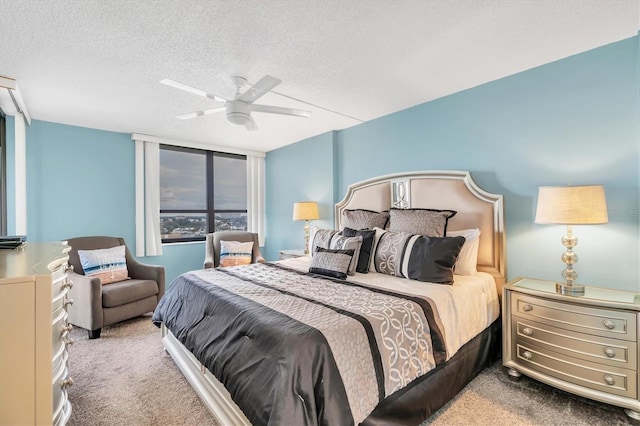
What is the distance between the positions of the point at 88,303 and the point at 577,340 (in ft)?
13.7

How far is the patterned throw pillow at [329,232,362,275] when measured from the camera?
259 cm

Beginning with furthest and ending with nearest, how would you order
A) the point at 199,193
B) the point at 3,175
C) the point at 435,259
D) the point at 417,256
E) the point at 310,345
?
the point at 199,193 < the point at 3,175 < the point at 417,256 < the point at 435,259 < the point at 310,345

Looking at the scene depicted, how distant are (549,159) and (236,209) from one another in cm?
467

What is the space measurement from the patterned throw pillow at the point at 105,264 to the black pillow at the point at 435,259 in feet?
11.0

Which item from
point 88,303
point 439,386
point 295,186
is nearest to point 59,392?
point 88,303

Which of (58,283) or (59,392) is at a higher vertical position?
(58,283)

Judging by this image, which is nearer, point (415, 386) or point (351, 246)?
point (415, 386)

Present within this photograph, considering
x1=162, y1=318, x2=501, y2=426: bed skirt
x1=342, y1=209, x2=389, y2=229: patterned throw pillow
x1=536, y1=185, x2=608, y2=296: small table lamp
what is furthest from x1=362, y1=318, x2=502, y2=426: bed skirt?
x1=342, y1=209, x2=389, y2=229: patterned throw pillow

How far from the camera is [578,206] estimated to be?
76.9 inches

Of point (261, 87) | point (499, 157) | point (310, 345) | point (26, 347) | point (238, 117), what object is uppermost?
point (261, 87)

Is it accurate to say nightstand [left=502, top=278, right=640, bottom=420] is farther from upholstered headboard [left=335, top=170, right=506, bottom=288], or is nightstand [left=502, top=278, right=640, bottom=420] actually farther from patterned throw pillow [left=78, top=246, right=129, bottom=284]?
patterned throw pillow [left=78, top=246, right=129, bottom=284]

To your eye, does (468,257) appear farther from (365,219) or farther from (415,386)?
(415,386)

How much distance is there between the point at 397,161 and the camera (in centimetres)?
350

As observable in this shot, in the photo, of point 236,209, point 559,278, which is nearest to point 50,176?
point 236,209
